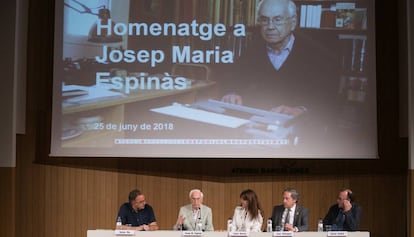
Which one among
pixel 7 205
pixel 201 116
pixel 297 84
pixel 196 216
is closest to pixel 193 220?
pixel 196 216

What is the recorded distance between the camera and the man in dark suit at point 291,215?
611cm

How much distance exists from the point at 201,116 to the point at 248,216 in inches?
53.2

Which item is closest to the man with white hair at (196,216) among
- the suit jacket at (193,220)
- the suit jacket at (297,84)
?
the suit jacket at (193,220)

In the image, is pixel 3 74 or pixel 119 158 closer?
pixel 3 74

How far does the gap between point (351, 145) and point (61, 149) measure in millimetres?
3279

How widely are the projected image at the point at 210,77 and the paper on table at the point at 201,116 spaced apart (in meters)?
0.01

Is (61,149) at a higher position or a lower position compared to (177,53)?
lower

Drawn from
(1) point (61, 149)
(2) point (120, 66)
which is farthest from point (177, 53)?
(1) point (61, 149)

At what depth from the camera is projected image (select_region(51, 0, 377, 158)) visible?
22.8 ft

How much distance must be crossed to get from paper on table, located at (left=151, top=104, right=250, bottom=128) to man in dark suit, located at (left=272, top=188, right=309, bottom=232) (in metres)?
1.13

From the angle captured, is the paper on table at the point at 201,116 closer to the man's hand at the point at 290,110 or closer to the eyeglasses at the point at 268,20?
the man's hand at the point at 290,110

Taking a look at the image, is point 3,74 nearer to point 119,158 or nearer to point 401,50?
point 119,158

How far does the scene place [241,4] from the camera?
7.00 m

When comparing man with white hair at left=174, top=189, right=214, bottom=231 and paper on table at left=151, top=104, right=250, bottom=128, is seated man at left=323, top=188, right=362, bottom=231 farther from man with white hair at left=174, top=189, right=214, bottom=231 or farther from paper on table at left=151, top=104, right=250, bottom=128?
paper on table at left=151, top=104, right=250, bottom=128
